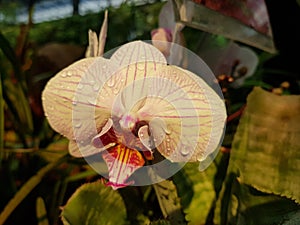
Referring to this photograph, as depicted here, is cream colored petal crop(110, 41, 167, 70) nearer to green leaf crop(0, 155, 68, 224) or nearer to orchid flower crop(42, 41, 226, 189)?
orchid flower crop(42, 41, 226, 189)

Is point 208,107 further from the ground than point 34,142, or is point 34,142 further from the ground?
point 208,107

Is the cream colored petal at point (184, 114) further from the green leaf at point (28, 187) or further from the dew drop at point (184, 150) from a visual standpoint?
the green leaf at point (28, 187)

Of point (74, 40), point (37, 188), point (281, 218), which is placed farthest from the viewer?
point (74, 40)

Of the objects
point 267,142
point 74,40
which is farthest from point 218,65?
point 74,40

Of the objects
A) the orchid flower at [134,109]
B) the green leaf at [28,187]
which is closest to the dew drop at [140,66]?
the orchid flower at [134,109]

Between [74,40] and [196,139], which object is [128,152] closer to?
[196,139]

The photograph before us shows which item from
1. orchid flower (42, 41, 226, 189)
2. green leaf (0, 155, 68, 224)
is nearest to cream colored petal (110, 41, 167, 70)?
orchid flower (42, 41, 226, 189)

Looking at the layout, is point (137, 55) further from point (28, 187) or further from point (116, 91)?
point (28, 187)
